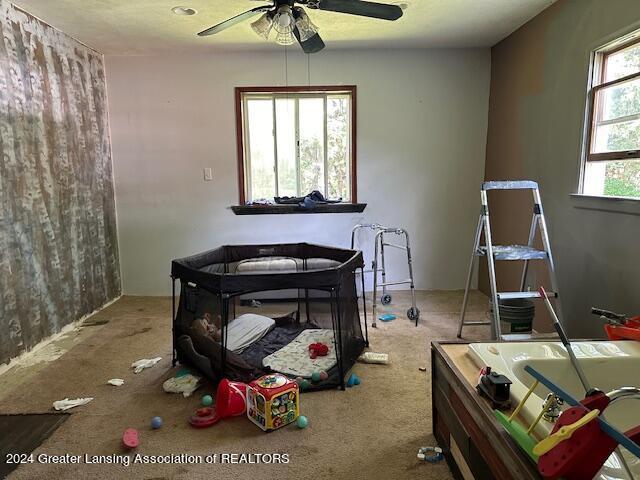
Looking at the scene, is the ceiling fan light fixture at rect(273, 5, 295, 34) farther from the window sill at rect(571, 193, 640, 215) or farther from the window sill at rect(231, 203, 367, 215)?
the window sill at rect(571, 193, 640, 215)

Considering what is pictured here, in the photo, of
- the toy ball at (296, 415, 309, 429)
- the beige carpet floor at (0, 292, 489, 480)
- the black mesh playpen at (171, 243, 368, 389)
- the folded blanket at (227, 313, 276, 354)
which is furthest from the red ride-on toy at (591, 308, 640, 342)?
the folded blanket at (227, 313, 276, 354)

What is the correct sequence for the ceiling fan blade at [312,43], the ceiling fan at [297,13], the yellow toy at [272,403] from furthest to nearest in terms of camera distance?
the ceiling fan blade at [312,43] < the ceiling fan at [297,13] < the yellow toy at [272,403]

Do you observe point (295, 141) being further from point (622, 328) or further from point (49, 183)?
point (622, 328)

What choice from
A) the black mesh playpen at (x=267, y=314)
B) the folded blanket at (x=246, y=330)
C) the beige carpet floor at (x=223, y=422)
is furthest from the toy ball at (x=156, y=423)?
the folded blanket at (x=246, y=330)

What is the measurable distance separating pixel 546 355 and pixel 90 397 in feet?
7.65

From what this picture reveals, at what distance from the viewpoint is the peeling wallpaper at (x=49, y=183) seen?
2.61 m

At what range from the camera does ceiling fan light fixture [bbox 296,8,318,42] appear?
2148 mm

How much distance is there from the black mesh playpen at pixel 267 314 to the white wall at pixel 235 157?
1007 mm

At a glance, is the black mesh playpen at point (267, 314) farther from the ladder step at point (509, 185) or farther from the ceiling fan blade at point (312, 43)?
the ceiling fan blade at point (312, 43)

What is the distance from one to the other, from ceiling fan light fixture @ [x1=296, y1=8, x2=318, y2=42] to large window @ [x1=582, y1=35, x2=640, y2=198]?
175 centimetres

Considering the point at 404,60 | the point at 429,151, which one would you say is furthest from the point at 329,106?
the point at 429,151

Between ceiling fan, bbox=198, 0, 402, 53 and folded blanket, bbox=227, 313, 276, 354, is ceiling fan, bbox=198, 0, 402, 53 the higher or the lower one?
the higher one

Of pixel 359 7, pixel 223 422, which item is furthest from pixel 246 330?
pixel 359 7

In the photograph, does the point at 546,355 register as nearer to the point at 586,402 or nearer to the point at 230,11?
the point at 586,402
